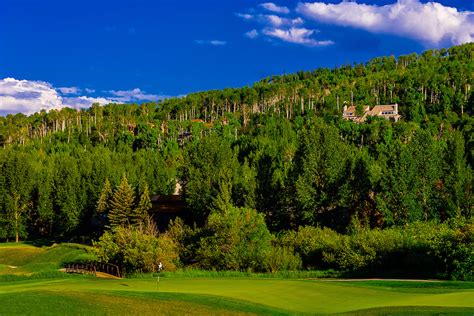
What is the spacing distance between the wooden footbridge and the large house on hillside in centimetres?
12458

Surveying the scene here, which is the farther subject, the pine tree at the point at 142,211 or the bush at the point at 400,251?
the pine tree at the point at 142,211

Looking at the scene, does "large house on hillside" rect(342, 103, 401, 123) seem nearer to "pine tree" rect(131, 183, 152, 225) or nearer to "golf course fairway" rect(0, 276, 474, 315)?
"pine tree" rect(131, 183, 152, 225)

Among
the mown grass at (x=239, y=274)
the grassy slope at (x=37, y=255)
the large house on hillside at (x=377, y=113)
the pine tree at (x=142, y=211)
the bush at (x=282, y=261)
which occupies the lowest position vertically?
the grassy slope at (x=37, y=255)

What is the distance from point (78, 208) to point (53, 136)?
327ft

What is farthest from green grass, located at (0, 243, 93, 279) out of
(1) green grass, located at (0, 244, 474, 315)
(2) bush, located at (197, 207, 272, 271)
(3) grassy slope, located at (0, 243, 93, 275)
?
(1) green grass, located at (0, 244, 474, 315)

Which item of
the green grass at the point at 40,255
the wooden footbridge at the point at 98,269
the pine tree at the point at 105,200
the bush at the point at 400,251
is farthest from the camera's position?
the pine tree at the point at 105,200

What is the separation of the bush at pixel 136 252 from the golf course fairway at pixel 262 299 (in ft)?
44.3

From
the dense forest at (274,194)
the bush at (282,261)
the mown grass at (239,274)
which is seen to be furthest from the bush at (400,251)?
the mown grass at (239,274)

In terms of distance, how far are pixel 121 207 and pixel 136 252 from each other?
2998 centimetres

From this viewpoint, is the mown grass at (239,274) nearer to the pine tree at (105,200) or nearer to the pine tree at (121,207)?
the pine tree at (121,207)

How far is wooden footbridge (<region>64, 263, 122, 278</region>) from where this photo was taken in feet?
164

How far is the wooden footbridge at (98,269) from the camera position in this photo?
164ft

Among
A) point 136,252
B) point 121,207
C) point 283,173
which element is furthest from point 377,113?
point 136,252

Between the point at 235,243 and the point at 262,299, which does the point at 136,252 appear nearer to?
the point at 235,243
